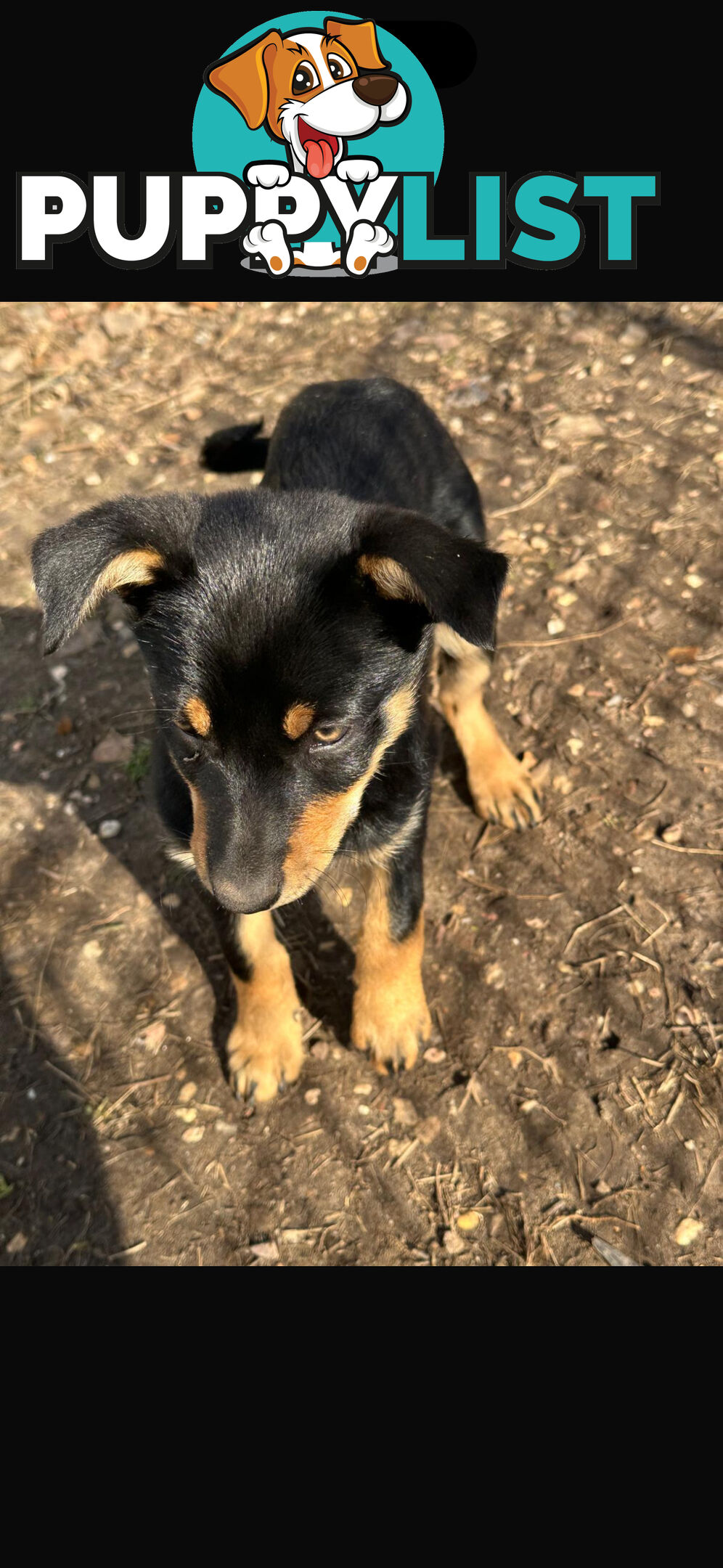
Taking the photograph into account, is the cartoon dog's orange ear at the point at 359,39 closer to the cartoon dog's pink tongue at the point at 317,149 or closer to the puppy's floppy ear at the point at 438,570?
the cartoon dog's pink tongue at the point at 317,149

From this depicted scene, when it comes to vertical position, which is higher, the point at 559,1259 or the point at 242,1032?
the point at 242,1032

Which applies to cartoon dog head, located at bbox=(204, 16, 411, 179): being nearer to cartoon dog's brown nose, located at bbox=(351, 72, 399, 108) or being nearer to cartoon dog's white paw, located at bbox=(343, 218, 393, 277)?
cartoon dog's brown nose, located at bbox=(351, 72, 399, 108)

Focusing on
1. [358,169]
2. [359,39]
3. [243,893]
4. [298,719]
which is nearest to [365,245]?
[358,169]

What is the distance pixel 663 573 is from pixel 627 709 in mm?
886

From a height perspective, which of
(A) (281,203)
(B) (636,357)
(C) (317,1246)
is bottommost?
(C) (317,1246)

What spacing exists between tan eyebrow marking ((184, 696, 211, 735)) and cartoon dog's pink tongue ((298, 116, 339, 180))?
370cm

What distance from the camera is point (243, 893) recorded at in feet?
7.77

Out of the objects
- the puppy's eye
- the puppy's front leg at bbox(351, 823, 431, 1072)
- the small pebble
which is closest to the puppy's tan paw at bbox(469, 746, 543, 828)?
the puppy's front leg at bbox(351, 823, 431, 1072)

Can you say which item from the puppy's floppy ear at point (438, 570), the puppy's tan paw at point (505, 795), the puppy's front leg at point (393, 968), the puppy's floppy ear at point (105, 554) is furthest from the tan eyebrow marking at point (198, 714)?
the puppy's tan paw at point (505, 795)

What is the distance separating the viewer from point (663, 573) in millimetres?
4859

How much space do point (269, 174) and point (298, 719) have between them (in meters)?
3.92

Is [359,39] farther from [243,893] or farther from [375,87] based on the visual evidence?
[243,893]

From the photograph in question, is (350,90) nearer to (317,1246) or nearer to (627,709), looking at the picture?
(627,709)

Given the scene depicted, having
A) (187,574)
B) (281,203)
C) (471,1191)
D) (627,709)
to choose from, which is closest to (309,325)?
(281,203)
